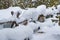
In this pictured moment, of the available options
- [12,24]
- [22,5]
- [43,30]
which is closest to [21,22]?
[12,24]

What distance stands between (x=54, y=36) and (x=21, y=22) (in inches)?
24.8

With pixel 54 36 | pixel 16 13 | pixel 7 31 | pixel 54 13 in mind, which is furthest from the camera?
pixel 54 13

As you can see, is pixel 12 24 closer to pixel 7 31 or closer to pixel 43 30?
pixel 43 30

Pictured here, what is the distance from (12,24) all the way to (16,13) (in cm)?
52

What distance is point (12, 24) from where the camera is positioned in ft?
8.48

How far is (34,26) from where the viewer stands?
2.56 m

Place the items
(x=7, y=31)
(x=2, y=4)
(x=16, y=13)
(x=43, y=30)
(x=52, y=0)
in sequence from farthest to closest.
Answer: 1. (x=52, y=0)
2. (x=2, y=4)
3. (x=16, y=13)
4. (x=43, y=30)
5. (x=7, y=31)

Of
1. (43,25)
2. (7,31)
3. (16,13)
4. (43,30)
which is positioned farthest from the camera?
(16,13)

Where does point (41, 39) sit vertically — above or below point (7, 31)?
below

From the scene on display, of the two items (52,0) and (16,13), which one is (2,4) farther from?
(16,13)

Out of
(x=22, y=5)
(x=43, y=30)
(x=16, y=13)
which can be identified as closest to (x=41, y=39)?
(x=43, y=30)

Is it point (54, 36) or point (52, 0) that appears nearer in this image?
point (54, 36)

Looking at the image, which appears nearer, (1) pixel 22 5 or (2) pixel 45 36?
(2) pixel 45 36

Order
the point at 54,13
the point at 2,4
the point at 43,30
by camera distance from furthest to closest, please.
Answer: the point at 2,4 → the point at 54,13 → the point at 43,30
